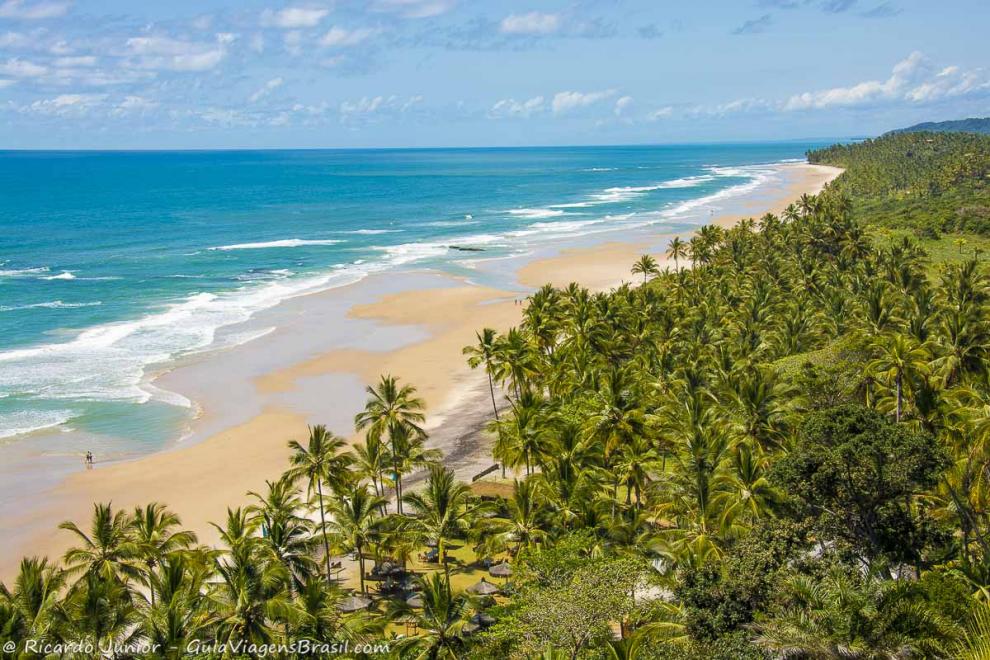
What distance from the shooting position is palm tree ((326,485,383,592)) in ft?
105

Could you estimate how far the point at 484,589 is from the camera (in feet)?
106

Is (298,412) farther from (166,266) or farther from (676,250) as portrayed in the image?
(166,266)

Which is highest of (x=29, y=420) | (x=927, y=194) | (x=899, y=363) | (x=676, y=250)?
(x=927, y=194)

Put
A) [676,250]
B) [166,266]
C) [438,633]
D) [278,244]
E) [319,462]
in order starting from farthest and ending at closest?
[278,244], [166,266], [676,250], [319,462], [438,633]

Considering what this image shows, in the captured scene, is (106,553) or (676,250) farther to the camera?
(676,250)

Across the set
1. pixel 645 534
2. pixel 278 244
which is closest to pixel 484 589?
pixel 645 534

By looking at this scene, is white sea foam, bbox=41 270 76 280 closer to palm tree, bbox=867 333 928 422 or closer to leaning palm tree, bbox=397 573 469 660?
leaning palm tree, bbox=397 573 469 660

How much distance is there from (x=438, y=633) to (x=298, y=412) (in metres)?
36.0

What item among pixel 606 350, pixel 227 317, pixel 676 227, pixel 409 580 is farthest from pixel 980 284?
pixel 676 227

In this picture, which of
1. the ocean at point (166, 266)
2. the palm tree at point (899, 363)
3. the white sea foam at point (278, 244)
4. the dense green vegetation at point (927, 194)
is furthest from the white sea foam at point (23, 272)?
the dense green vegetation at point (927, 194)

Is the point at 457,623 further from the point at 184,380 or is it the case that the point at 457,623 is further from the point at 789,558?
the point at 184,380

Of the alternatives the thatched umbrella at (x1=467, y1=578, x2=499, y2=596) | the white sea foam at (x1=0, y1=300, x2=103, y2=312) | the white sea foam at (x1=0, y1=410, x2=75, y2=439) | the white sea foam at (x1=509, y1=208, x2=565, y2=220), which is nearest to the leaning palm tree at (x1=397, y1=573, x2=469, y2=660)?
the thatched umbrella at (x1=467, y1=578, x2=499, y2=596)

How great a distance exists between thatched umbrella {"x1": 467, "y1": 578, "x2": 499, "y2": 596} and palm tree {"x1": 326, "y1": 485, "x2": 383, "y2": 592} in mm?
4429

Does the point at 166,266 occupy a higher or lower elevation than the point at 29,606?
higher
